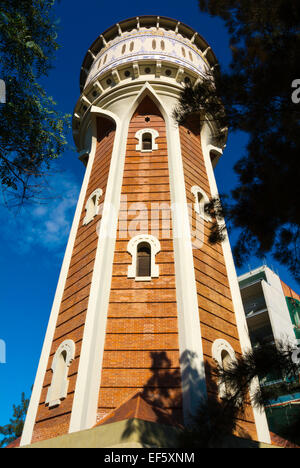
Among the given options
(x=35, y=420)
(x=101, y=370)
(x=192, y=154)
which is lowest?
(x=35, y=420)

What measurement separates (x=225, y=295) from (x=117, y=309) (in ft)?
10.3

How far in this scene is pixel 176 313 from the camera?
8352mm

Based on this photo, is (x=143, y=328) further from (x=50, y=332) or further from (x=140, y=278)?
(x=50, y=332)

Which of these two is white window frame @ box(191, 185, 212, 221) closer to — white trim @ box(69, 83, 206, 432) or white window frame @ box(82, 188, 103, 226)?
white trim @ box(69, 83, 206, 432)

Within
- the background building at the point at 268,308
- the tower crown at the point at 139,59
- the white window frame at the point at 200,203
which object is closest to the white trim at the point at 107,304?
the white window frame at the point at 200,203

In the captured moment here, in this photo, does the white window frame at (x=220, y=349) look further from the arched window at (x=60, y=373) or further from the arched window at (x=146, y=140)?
the arched window at (x=146, y=140)

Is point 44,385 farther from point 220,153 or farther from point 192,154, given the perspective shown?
point 220,153

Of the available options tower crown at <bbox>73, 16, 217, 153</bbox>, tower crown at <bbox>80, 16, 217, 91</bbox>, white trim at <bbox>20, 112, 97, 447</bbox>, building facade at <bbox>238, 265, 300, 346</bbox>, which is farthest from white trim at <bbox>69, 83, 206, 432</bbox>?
building facade at <bbox>238, 265, 300, 346</bbox>

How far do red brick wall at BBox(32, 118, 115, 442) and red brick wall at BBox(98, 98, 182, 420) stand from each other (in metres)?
0.75

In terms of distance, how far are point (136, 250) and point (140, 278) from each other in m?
0.90

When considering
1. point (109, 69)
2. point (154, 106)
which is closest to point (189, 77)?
point (154, 106)

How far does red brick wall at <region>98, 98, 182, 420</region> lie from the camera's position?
7293mm

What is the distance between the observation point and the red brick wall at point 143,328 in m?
7.29

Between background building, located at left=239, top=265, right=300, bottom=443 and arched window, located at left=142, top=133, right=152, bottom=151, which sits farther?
background building, located at left=239, top=265, right=300, bottom=443
